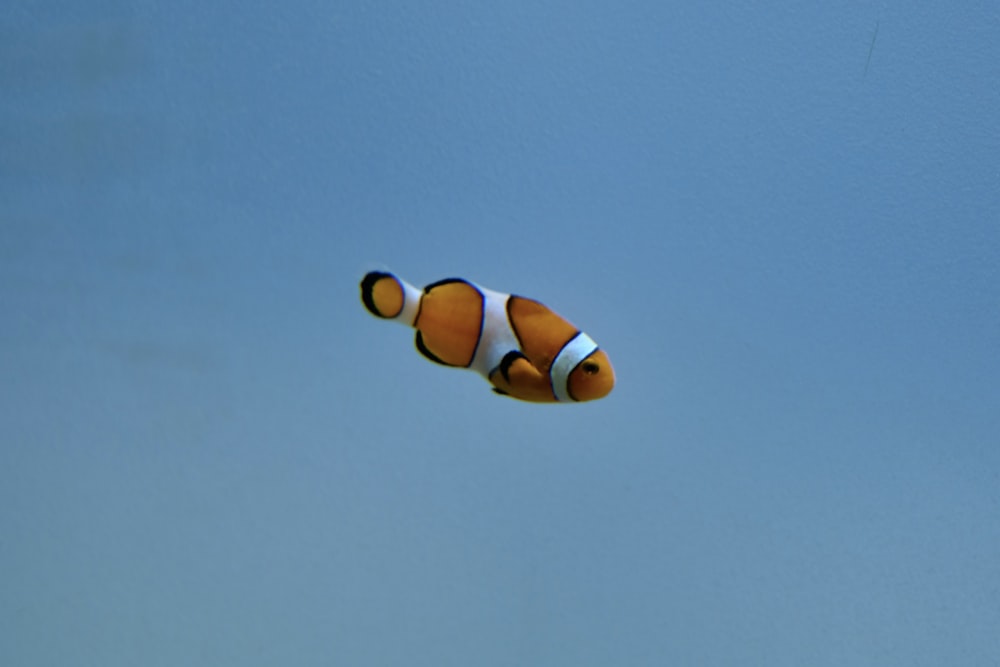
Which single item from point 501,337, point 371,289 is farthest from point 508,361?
point 371,289

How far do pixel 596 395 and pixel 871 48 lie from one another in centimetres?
101

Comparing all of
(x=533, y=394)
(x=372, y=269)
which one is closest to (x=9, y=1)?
(x=372, y=269)

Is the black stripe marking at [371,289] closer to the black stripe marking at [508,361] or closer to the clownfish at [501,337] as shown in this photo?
the clownfish at [501,337]

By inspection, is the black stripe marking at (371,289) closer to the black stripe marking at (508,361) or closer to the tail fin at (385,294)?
the tail fin at (385,294)

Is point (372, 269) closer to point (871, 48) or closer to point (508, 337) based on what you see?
point (508, 337)

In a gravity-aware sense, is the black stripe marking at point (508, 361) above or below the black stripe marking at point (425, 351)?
below

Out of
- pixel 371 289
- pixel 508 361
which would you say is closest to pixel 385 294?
pixel 371 289

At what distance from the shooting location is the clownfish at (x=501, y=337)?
0.87 meters

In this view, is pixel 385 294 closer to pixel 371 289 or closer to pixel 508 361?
pixel 371 289

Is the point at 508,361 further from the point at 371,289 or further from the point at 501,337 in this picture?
the point at 371,289

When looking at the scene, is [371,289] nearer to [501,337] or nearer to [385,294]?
[385,294]

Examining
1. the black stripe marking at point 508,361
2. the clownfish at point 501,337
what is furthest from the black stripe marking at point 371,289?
the black stripe marking at point 508,361

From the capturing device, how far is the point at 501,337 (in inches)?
35.2

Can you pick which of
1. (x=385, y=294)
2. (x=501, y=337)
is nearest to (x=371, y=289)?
(x=385, y=294)
